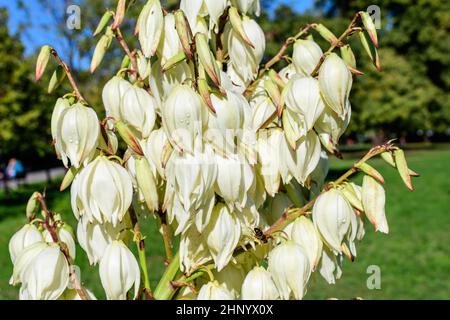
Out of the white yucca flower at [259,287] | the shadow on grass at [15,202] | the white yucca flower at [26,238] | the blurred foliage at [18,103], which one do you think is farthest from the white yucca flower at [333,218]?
the blurred foliage at [18,103]

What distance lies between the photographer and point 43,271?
0.85 m

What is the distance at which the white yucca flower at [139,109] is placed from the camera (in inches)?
37.3

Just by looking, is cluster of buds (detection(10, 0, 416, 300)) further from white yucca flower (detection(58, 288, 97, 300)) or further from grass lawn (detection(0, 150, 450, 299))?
grass lawn (detection(0, 150, 450, 299))

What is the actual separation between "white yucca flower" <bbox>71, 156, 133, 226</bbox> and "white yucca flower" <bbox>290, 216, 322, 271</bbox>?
276 mm

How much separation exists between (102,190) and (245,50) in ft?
1.12

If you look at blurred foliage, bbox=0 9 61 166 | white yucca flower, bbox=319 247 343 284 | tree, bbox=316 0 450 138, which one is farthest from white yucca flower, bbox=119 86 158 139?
tree, bbox=316 0 450 138

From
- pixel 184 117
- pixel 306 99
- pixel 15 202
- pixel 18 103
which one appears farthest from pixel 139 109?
pixel 15 202

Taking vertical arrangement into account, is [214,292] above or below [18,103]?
below

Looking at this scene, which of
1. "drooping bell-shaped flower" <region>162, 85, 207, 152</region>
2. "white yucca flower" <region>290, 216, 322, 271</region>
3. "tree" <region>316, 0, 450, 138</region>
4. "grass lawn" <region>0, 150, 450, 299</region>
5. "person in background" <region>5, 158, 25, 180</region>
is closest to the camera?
"drooping bell-shaped flower" <region>162, 85, 207, 152</region>

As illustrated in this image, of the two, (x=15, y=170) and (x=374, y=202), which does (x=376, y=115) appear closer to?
(x=15, y=170)

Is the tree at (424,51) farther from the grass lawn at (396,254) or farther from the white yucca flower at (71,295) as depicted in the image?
the white yucca flower at (71,295)

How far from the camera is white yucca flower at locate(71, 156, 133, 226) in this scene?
87 cm
